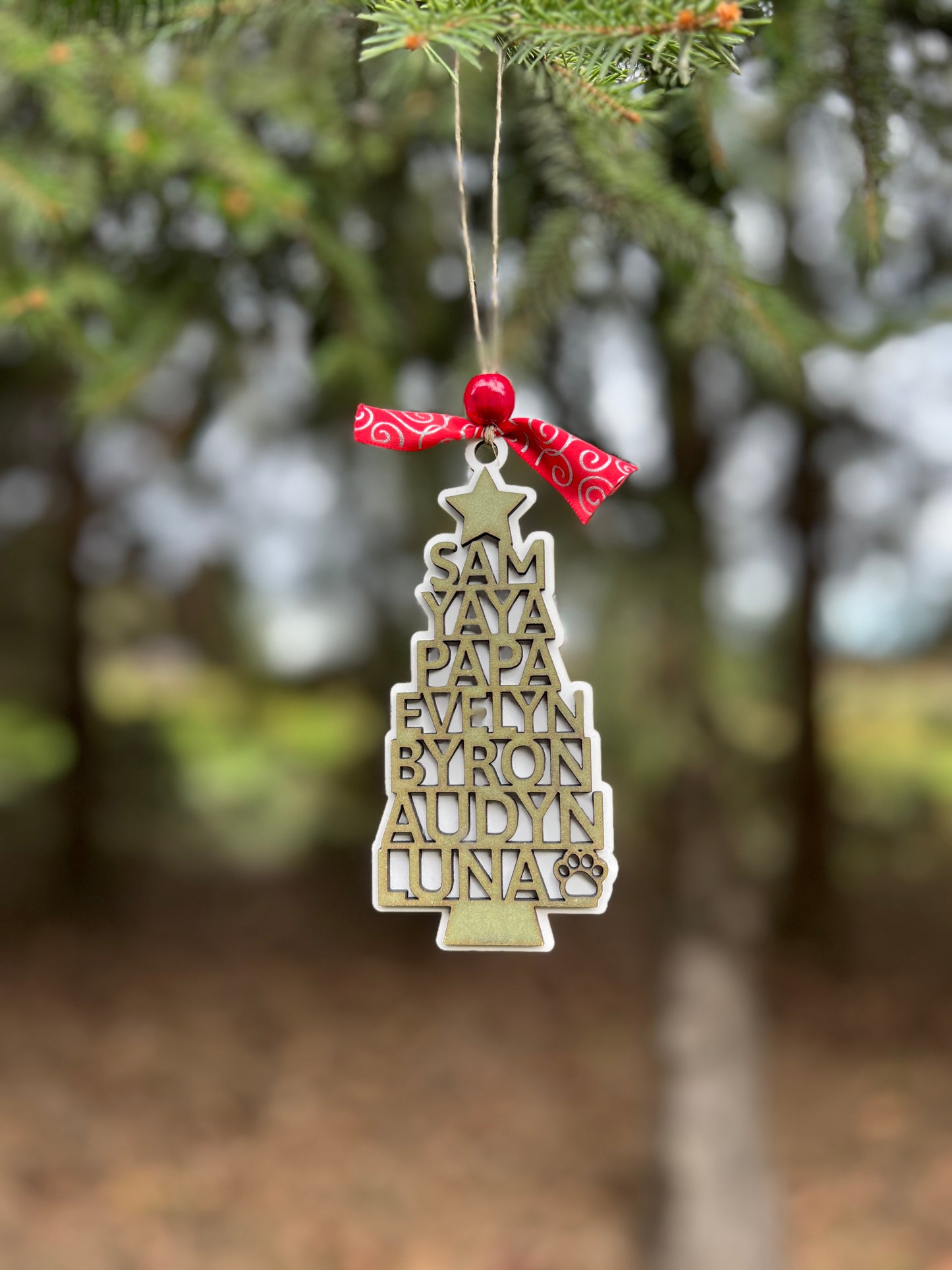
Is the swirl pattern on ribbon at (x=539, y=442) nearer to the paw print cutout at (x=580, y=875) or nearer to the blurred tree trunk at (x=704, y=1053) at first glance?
the paw print cutout at (x=580, y=875)

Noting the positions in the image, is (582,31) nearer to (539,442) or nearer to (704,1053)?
(539,442)

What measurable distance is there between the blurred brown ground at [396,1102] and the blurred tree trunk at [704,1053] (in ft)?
0.47

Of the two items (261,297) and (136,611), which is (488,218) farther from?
(136,611)

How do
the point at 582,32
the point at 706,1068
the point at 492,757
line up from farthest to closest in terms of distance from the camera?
the point at 706,1068 → the point at 492,757 → the point at 582,32

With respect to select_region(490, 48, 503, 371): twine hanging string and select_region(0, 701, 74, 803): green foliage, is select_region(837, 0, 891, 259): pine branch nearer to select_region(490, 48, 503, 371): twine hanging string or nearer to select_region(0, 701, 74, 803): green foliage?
select_region(490, 48, 503, 371): twine hanging string

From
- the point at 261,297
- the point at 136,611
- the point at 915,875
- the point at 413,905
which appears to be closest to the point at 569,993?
the point at 915,875

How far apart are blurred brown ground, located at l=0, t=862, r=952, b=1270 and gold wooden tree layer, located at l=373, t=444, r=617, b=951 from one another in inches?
95.0

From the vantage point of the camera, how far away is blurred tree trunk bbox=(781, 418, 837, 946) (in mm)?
4738

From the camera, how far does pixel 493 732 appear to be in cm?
94

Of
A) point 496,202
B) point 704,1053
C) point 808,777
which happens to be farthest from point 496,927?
point 808,777

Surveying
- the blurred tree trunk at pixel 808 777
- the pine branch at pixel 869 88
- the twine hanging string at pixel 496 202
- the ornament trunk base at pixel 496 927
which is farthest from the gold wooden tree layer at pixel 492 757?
the blurred tree trunk at pixel 808 777

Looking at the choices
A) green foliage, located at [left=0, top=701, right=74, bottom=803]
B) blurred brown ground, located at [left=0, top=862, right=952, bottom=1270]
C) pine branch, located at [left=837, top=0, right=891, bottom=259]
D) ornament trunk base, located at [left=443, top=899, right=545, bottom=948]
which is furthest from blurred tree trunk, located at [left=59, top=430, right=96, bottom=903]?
ornament trunk base, located at [left=443, top=899, right=545, bottom=948]

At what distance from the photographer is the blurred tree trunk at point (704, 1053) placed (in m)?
2.86

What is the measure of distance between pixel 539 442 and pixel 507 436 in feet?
0.10
